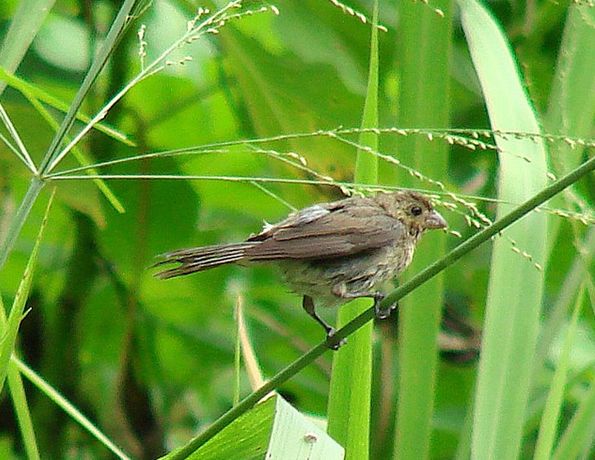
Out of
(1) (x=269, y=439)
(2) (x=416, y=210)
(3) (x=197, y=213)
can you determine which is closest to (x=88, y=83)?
(1) (x=269, y=439)

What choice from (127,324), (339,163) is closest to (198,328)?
(127,324)

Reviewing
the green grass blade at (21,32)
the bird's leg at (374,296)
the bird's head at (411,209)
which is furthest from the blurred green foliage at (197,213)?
the green grass blade at (21,32)

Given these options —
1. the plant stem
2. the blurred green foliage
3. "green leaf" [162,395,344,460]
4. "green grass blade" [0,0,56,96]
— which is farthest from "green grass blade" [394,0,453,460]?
the plant stem

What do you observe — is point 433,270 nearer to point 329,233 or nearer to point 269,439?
point 269,439

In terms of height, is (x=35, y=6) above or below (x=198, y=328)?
above

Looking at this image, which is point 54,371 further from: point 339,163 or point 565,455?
point 565,455

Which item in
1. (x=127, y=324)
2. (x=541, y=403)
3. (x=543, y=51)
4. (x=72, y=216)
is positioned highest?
(x=543, y=51)

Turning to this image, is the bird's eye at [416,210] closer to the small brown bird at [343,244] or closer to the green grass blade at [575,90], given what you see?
the small brown bird at [343,244]
